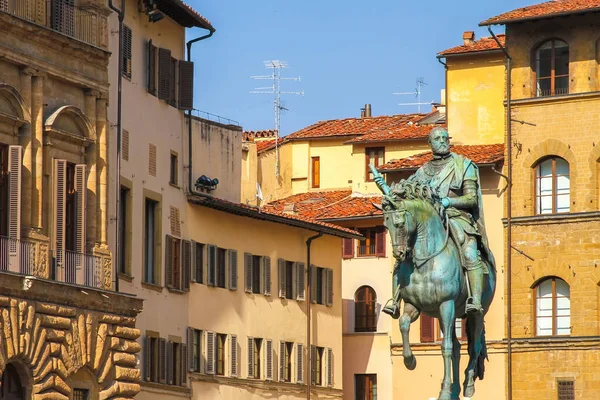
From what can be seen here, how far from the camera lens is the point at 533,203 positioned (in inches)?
2692

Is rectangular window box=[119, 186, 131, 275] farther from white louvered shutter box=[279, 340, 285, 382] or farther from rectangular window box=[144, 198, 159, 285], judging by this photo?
white louvered shutter box=[279, 340, 285, 382]

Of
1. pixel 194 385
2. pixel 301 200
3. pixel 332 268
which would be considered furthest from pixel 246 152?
pixel 194 385

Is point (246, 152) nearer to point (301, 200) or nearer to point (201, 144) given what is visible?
point (301, 200)

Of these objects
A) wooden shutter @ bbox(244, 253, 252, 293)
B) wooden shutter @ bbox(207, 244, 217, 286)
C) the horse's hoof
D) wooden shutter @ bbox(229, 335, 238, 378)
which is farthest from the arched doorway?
the horse's hoof

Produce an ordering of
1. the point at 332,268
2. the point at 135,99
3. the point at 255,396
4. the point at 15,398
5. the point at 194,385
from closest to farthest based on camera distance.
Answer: the point at 15,398
the point at 135,99
the point at 194,385
the point at 255,396
the point at 332,268

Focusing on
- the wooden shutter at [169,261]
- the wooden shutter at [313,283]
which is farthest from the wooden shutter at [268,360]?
the wooden shutter at [169,261]

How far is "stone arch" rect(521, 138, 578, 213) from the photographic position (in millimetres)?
67750

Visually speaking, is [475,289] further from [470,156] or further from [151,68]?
[470,156]

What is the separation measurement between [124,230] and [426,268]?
28986 mm

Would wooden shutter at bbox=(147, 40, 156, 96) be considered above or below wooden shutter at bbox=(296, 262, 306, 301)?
above

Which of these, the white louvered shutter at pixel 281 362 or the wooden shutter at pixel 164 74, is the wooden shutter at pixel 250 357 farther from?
the wooden shutter at pixel 164 74

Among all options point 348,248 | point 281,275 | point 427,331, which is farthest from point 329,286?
point 348,248

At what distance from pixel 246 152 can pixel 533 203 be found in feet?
63.0

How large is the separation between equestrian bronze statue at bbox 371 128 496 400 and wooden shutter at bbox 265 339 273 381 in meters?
38.3
